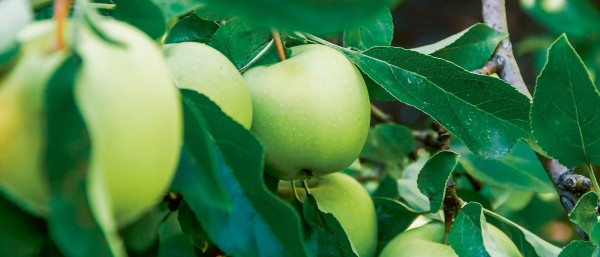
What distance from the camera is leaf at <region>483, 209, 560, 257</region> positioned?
57 centimetres

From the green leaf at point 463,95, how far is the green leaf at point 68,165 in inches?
11.4

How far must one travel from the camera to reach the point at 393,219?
0.64 meters

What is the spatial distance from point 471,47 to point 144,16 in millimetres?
355

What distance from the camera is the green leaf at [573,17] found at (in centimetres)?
135

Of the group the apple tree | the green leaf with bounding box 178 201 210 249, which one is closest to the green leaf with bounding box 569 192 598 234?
the apple tree

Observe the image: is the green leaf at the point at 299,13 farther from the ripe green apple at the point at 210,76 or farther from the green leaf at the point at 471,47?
the green leaf at the point at 471,47

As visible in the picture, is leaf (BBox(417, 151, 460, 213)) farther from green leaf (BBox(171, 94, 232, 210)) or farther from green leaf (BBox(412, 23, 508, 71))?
green leaf (BBox(171, 94, 232, 210))

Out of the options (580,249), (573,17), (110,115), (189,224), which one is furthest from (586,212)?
(573,17)

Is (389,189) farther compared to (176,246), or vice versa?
(389,189)

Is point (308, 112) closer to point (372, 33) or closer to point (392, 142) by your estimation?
point (372, 33)

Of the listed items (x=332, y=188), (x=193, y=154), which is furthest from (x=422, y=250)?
(x=193, y=154)

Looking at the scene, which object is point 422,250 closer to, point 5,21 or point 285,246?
point 285,246

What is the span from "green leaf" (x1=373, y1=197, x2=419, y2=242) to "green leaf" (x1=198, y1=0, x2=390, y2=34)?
39cm

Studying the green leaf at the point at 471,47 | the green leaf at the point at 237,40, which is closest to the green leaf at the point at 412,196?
the green leaf at the point at 471,47
